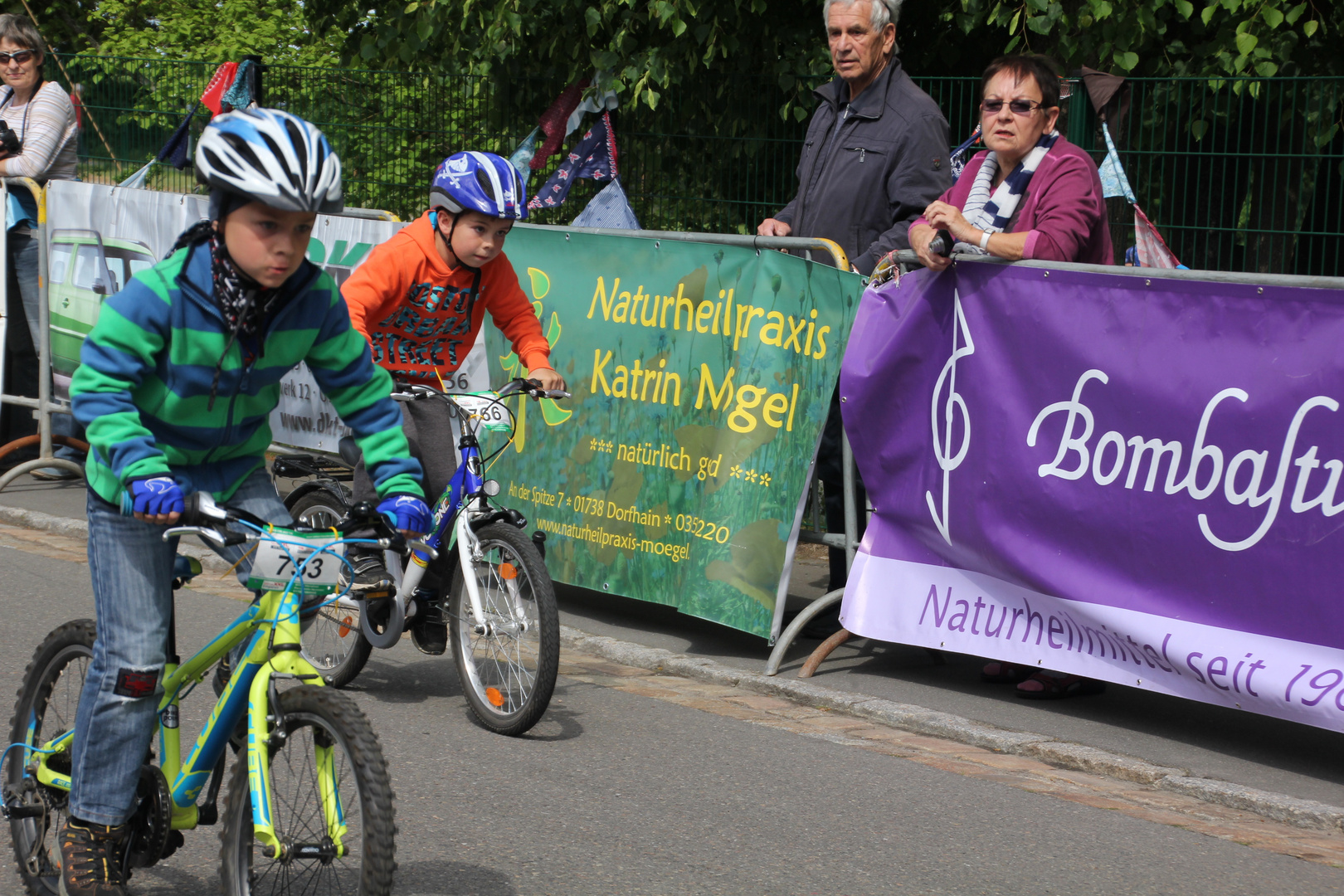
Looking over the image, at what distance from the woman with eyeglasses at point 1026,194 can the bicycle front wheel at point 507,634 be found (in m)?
1.91

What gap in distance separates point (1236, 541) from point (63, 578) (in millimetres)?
5511

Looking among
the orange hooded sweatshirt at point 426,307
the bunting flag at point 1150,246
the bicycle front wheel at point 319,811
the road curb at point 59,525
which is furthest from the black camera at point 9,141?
the bicycle front wheel at point 319,811

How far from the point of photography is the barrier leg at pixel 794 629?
6.26 metres

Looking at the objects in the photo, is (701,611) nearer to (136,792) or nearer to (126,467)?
(136,792)

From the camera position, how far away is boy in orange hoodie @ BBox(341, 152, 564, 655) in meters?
5.59

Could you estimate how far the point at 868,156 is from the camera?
6.78 metres

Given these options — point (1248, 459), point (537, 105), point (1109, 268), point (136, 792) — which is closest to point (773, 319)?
point (1109, 268)

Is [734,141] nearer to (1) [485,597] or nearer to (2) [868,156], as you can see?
(2) [868,156]

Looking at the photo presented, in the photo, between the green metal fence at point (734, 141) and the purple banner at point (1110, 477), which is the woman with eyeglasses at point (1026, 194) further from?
the green metal fence at point (734, 141)

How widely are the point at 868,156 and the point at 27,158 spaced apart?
6.01 metres

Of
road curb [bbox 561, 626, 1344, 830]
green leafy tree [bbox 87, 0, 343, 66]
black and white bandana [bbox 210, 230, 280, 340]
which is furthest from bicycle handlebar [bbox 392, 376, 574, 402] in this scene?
green leafy tree [bbox 87, 0, 343, 66]

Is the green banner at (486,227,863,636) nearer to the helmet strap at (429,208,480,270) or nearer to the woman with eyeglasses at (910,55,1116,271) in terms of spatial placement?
the woman with eyeglasses at (910,55,1116,271)

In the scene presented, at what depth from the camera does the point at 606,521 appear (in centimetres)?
705

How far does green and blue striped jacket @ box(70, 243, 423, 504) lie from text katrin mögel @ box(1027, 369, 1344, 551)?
9.29ft
